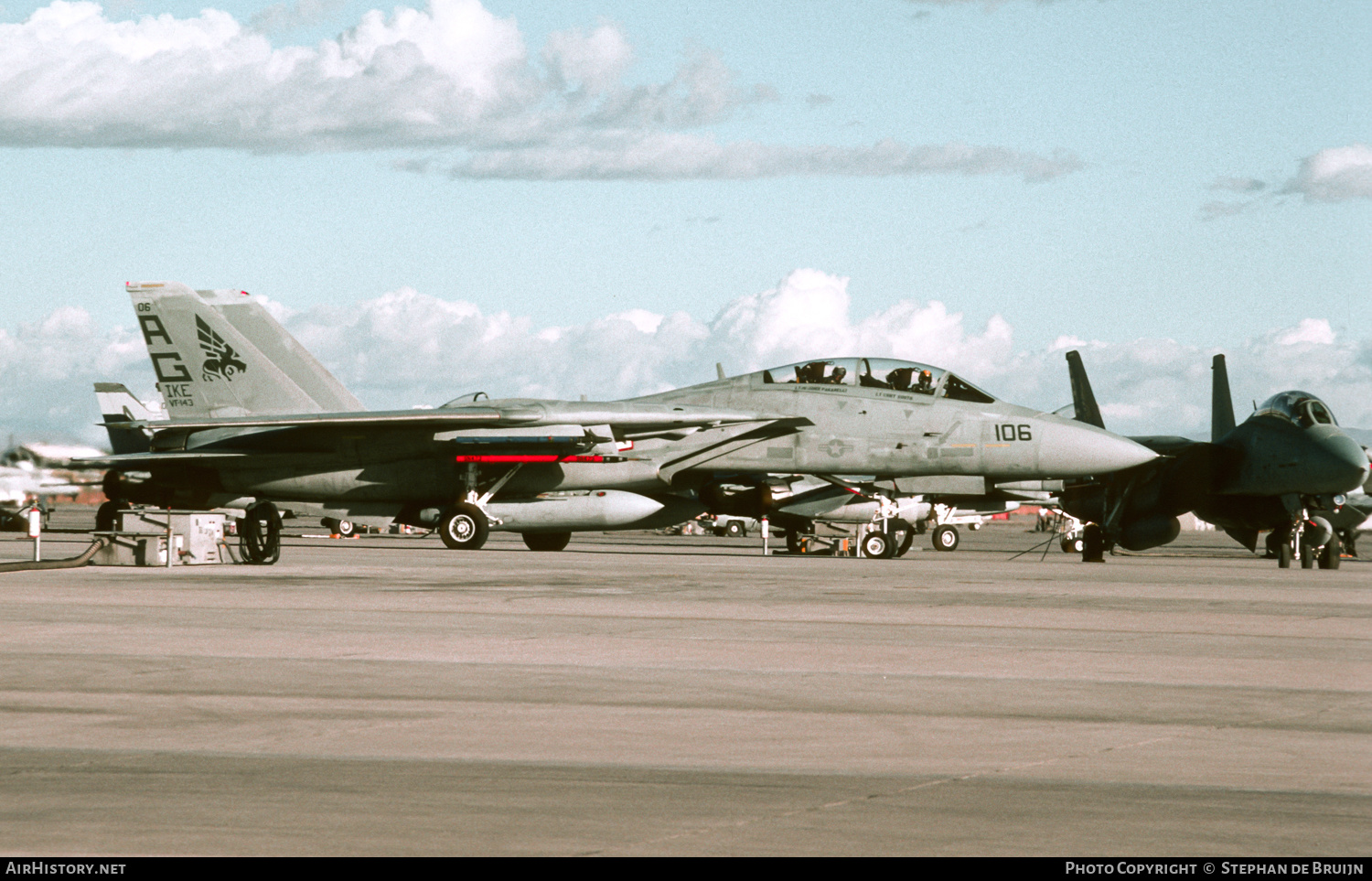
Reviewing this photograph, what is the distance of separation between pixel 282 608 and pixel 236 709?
19.3 feet

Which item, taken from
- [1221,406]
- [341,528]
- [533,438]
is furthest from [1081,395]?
[341,528]

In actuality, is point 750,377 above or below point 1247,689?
above

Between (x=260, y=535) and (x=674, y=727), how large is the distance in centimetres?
1507

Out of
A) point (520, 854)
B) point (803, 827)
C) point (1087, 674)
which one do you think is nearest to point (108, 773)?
point (520, 854)

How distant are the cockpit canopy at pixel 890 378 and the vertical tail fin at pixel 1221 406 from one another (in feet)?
28.1

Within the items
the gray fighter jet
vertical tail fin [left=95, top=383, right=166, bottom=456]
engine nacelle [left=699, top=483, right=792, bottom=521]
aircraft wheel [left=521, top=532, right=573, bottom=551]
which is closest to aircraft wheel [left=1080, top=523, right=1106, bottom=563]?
the gray fighter jet

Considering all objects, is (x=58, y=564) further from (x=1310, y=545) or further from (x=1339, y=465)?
(x=1310, y=545)

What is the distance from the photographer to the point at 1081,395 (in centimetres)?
3312

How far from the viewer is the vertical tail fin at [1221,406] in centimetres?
3125

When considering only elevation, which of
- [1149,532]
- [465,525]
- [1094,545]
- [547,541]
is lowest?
[1094,545]

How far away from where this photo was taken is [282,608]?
12852 millimetres

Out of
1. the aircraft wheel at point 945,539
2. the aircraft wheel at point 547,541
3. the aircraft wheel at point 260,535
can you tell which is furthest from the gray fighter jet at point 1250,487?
the aircraft wheel at point 260,535

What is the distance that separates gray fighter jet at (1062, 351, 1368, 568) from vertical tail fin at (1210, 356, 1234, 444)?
3871 mm

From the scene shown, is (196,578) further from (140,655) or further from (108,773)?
(108,773)
